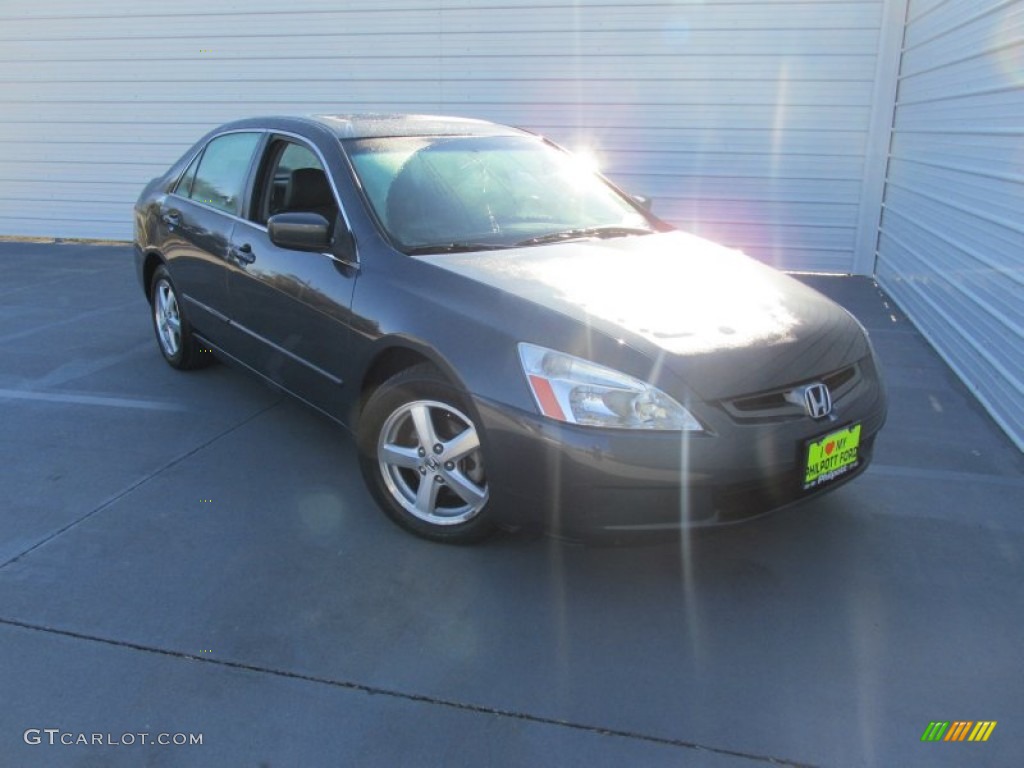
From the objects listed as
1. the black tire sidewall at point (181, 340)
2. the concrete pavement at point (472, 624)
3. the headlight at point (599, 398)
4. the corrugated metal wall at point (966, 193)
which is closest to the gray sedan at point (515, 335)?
the headlight at point (599, 398)

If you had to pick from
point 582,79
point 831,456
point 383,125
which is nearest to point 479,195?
point 383,125

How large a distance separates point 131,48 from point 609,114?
5.99 metres

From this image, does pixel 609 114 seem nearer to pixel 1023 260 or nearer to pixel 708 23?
pixel 708 23

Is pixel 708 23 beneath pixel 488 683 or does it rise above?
above

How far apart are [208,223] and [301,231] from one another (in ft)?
4.53

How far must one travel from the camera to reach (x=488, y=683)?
247 cm

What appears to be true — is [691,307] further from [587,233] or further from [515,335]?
[587,233]

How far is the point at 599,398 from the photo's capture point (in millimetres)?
2637

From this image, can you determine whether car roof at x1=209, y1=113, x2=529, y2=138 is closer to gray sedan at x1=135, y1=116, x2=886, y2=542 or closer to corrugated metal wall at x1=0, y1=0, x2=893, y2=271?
gray sedan at x1=135, y1=116, x2=886, y2=542

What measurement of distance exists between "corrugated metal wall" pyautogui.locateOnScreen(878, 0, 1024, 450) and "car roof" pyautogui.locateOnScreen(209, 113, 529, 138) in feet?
9.18

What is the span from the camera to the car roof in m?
3.94

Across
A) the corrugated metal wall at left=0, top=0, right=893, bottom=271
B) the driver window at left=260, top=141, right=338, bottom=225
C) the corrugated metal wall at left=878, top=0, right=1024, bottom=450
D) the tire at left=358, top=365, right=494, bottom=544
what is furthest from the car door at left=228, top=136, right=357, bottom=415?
the corrugated metal wall at left=0, top=0, right=893, bottom=271

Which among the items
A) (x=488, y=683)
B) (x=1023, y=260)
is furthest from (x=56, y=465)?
(x=1023, y=260)

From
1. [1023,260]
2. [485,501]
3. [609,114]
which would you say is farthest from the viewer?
[609,114]
